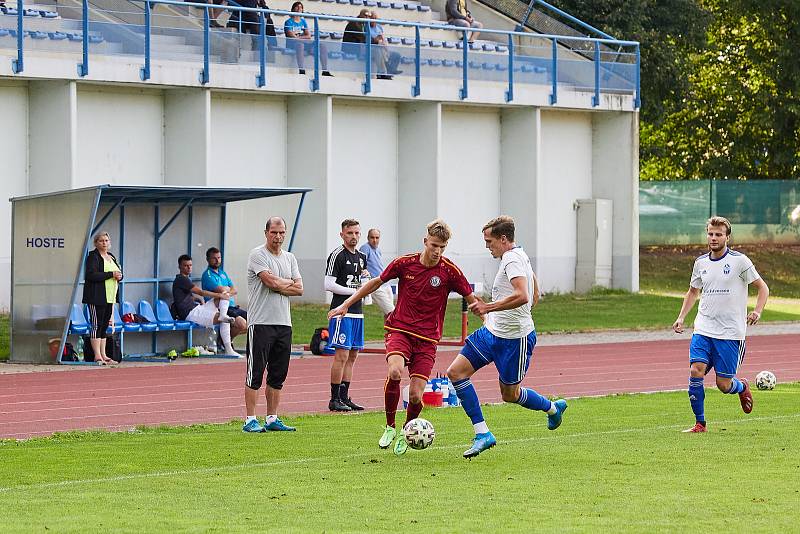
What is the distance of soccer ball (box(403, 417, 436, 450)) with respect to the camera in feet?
37.7

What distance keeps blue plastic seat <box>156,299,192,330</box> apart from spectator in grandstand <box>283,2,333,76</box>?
1174cm

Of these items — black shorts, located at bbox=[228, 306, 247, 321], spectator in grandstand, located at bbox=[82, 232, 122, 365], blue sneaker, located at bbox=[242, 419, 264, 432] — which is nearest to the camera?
blue sneaker, located at bbox=[242, 419, 264, 432]

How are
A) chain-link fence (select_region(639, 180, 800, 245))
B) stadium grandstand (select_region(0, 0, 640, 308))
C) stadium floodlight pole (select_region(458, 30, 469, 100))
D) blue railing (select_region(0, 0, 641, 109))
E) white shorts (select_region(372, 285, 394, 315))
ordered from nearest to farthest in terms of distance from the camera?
white shorts (select_region(372, 285, 394, 315)) → stadium grandstand (select_region(0, 0, 640, 308)) → blue railing (select_region(0, 0, 641, 109)) → stadium floodlight pole (select_region(458, 30, 469, 100)) → chain-link fence (select_region(639, 180, 800, 245))

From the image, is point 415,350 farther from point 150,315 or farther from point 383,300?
point 150,315

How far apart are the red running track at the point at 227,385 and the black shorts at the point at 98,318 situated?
91cm

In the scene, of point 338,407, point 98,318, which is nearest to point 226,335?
point 98,318

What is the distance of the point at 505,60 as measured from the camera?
3809 centimetres

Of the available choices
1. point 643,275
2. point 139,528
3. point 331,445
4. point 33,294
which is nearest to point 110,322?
point 33,294

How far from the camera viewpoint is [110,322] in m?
22.2

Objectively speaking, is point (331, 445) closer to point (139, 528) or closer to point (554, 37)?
point (139, 528)

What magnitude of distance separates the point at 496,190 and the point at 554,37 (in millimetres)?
4411

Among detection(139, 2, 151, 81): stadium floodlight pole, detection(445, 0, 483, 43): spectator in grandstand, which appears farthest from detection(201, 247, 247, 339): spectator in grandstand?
detection(445, 0, 483, 43): spectator in grandstand

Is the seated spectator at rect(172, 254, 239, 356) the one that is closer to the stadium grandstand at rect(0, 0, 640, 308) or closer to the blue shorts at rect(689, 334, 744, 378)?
the stadium grandstand at rect(0, 0, 640, 308)

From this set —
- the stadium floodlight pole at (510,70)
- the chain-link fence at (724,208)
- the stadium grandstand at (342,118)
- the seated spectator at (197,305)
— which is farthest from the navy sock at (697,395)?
the chain-link fence at (724,208)
